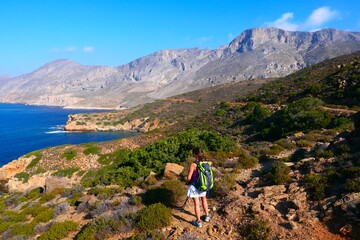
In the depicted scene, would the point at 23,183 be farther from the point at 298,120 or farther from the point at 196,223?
the point at 196,223

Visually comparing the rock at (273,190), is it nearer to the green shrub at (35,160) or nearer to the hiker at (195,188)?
the hiker at (195,188)

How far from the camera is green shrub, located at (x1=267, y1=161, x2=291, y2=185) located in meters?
9.41

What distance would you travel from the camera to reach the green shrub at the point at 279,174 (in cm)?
941

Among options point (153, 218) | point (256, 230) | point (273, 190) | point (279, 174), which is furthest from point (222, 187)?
point (256, 230)

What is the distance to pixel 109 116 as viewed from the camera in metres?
98.8

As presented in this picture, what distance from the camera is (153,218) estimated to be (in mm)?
7793

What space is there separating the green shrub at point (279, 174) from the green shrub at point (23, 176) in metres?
32.4

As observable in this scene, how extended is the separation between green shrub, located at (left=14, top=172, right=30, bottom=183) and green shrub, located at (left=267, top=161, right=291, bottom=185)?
106ft

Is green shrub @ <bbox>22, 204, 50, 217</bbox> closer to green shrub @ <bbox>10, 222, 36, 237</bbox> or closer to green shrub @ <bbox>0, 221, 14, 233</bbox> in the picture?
green shrub @ <bbox>0, 221, 14, 233</bbox>

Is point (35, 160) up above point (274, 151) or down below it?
below

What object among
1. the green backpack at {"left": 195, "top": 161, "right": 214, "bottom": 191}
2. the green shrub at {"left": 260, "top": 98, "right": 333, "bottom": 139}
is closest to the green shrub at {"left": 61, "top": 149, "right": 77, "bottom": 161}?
the green shrub at {"left": 260, "top": 98, "right": 333, "bottom": 139}

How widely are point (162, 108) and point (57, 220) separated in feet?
277

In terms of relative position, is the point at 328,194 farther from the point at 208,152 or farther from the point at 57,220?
the point at 57,220

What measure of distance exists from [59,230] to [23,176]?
3058 centimetres
